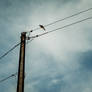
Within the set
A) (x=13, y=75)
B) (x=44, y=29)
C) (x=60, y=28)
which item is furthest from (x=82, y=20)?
(x=13, y=75)

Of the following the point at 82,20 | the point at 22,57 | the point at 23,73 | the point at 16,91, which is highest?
the point at 82,20

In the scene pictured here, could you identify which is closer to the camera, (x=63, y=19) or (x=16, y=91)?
(x=16, y=91)

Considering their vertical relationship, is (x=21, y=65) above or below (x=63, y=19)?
below

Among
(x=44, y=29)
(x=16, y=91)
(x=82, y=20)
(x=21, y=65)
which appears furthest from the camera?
(x=44, y=29)

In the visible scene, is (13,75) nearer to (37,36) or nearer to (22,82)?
(22,82)

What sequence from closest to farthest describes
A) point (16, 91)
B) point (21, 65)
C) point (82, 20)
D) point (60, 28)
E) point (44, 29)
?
point (16, 91) → point (21, 65) → point (82, 20) → point (60, 28) → point (44, 29)

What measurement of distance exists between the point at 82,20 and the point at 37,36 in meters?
3.33

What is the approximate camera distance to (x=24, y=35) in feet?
35.4

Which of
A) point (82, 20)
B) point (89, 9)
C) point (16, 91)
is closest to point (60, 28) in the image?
point (82, 20)

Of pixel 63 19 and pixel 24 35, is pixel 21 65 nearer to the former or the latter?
pixel 24 35

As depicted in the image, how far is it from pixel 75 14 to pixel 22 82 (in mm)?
5649

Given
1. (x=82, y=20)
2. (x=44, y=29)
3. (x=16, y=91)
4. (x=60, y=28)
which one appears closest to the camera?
(x=16, y=91)

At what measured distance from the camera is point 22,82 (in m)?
8.59

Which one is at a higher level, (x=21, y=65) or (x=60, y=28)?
(x=60, y=28)
